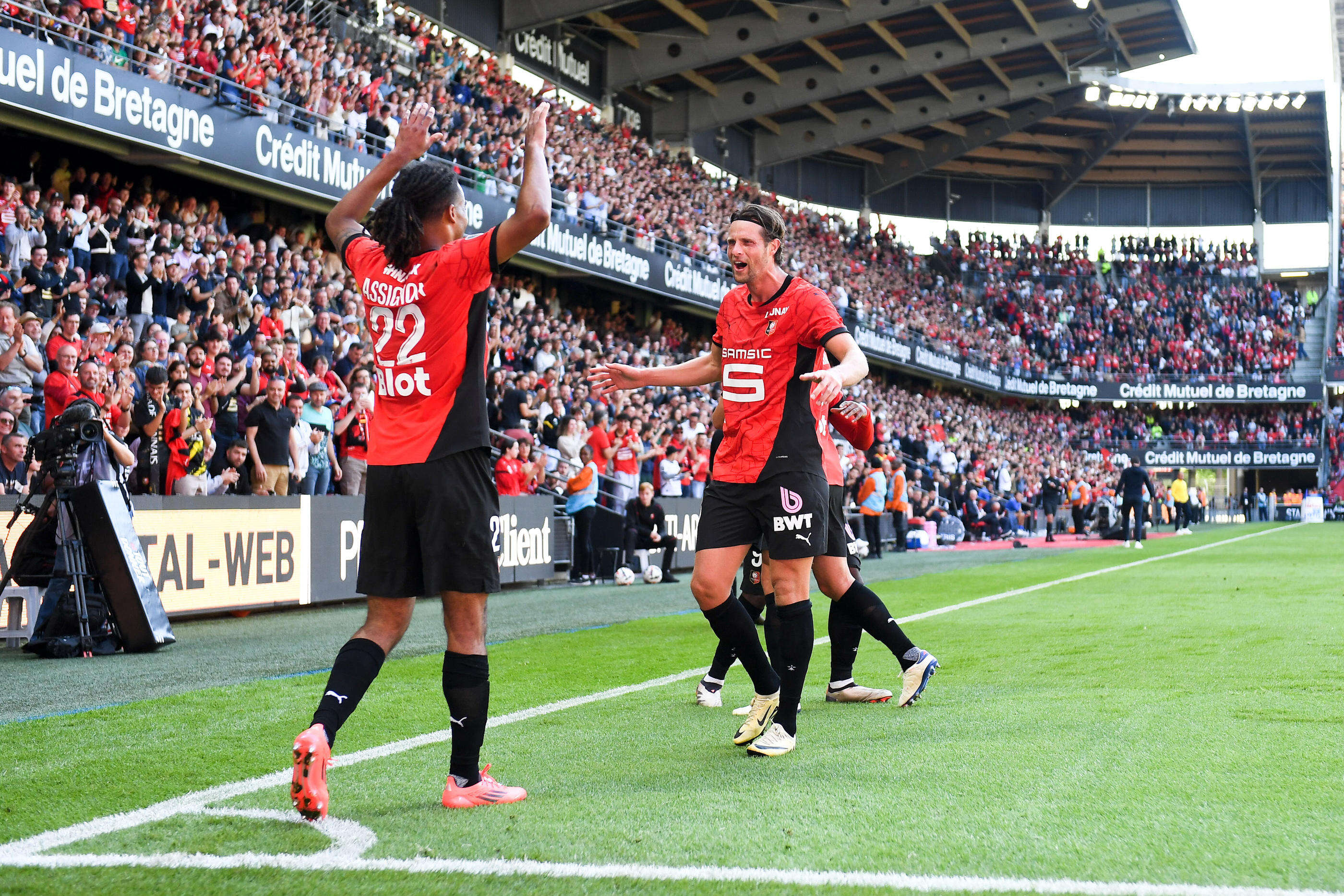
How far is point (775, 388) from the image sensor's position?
5.13 metres

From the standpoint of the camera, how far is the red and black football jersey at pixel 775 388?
16.6 feet

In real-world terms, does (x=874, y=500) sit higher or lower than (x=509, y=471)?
lower

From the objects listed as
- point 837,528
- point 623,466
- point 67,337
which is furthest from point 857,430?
point 623,466

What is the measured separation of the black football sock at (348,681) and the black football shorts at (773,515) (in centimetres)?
144

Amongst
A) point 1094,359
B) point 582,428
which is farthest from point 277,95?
point 1094,359

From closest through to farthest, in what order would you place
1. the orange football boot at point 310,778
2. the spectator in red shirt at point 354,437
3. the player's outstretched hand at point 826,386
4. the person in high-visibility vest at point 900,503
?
the orange football boot at point 310,778 < the player's outstretched hand at point 826,386 < the spectator in red shirt at point 354,437 < the person in high-visibility vest at point 900,503

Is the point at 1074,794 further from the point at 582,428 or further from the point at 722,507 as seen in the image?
the point at 582,428

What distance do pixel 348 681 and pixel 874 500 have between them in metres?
17.3

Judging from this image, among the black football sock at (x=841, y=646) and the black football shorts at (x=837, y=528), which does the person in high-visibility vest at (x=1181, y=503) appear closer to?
the black football sock at (x=841, y=646)

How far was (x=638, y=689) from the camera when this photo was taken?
6801 mm

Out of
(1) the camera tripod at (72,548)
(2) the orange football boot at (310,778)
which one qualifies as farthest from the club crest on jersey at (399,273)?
(1) the camera tripod at (72,548)

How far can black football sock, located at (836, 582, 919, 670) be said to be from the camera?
600 cm

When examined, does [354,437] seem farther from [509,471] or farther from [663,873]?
[663,873]

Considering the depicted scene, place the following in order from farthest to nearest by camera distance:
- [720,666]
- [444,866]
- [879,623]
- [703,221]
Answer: [703,221], [720,666], [879,623], [444,866]
